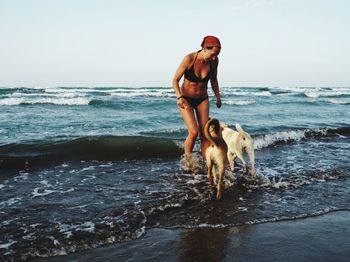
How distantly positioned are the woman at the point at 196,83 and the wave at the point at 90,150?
7.86 feet

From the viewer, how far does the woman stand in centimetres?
496

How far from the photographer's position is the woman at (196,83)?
496cm

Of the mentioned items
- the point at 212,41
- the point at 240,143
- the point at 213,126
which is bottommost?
the point at 240,143

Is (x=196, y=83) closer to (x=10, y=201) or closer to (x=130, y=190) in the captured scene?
(x=130, y=190)

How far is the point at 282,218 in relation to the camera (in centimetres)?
404

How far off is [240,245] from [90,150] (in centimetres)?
539

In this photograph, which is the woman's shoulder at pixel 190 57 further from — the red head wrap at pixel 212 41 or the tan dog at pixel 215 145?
the tan dog at pixel 215 145

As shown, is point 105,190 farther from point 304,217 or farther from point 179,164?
point 304,217

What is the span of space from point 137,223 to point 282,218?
5.56 ft

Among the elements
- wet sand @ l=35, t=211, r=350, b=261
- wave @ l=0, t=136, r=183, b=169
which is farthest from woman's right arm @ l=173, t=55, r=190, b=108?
wave @ l=0, t=136, r=183, b=169

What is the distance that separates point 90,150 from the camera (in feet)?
26.1

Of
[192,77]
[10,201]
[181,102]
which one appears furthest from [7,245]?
[192,77]

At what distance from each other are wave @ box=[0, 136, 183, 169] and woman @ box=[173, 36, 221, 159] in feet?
7.86

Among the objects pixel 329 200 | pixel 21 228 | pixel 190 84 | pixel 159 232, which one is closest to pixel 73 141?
pixel 190 84
